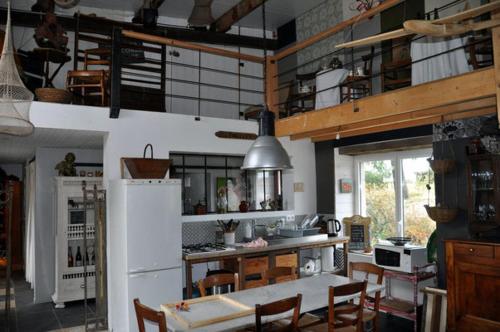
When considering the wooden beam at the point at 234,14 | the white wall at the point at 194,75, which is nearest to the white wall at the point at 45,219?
the white wall at the point at 194,75

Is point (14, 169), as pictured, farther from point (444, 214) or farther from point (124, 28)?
point (444, 214)

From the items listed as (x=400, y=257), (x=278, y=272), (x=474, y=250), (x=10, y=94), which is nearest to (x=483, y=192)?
(x=474, y=250)

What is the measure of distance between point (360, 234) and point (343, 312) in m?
3.20

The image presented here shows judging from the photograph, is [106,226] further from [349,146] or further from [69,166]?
[349,146]

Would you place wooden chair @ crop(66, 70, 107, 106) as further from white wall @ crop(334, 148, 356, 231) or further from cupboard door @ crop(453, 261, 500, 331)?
cupboard door @ crop(453, 261, 500, 331)

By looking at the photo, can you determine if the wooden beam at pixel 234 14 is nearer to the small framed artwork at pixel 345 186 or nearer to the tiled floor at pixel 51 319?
the small framed artwork at pixel 345 186

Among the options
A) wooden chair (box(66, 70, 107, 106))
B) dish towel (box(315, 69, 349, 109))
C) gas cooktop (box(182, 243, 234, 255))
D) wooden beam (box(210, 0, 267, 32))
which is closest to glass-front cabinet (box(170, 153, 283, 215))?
gas cooktop (box(182, 243, 234, 255))

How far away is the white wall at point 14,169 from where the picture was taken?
31.8 feet

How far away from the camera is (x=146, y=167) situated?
450cm

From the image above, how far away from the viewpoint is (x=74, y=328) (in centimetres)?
498

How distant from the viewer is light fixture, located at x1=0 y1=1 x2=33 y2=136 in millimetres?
2477

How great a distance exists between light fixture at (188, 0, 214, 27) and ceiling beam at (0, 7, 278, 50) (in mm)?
383

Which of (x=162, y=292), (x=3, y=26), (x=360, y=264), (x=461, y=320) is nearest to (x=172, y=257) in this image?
(x=162, y=292)

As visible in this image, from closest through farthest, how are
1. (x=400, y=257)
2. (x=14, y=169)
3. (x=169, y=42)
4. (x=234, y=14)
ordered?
1. (x=400, y=257)
2. (x=169, y=42)
3. (x=234, y=14)
4. (x=14, y=169)
